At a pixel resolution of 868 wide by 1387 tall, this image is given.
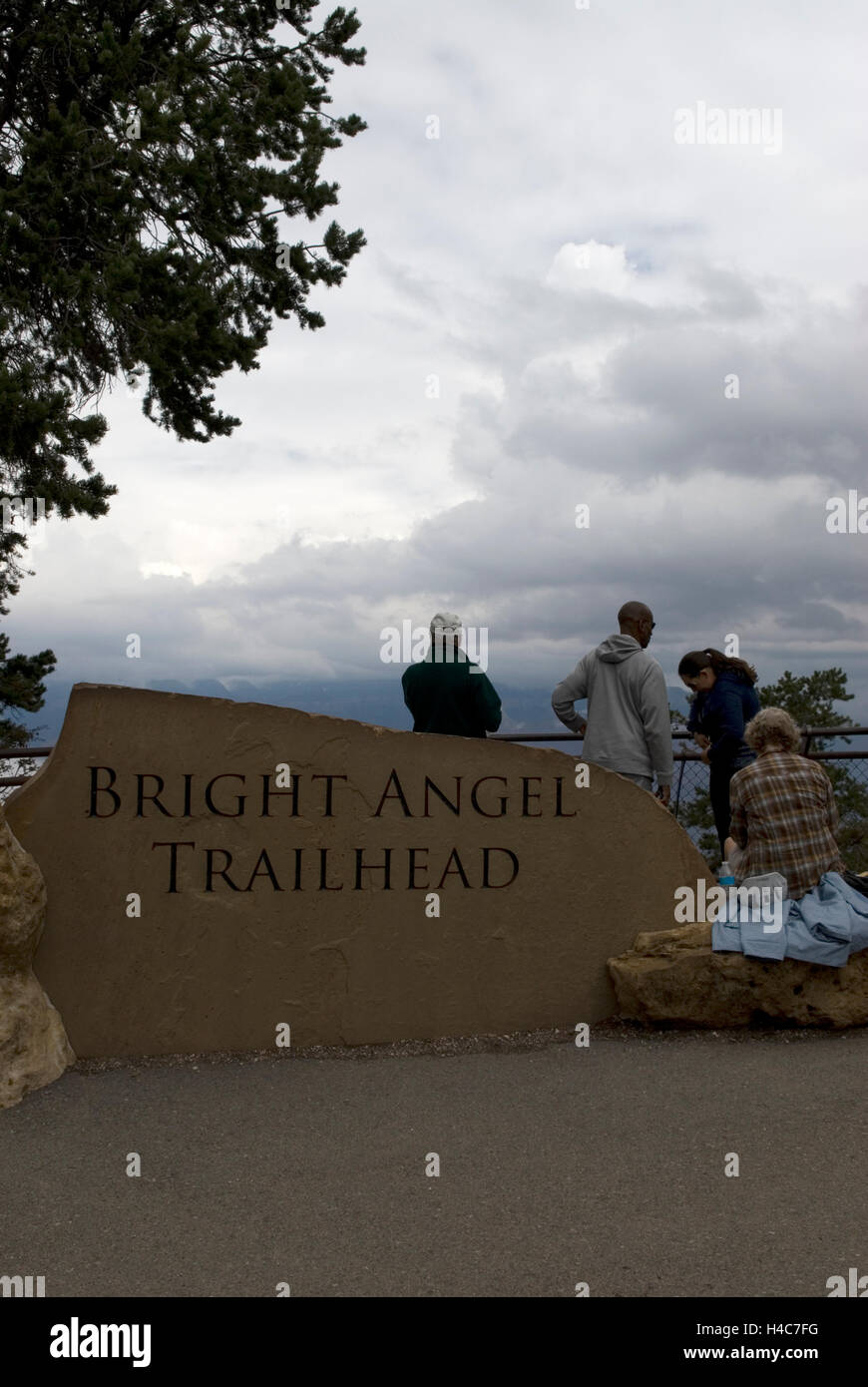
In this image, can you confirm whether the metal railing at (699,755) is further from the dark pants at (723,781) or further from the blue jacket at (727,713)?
the blue jacket at (727,713)

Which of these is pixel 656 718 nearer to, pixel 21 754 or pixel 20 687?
pixel 21 754

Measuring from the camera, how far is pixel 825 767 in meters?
14.5

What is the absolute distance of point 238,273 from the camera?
43.3ft

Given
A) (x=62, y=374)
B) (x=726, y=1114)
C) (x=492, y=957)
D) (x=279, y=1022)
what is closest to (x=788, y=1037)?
(x=726, y=1114)

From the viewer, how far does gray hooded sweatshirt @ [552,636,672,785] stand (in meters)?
6.50

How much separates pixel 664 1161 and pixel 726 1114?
56 centimetres

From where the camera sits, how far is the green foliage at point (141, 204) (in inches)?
446

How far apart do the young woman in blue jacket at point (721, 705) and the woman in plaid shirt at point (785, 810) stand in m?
1.08

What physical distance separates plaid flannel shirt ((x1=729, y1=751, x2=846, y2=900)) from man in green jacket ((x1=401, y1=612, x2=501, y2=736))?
1.47 meters

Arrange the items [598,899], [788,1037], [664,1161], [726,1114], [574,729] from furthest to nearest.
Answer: [574,729] < [598,899] < [788,1037] < [726,1114] < [664,1161]

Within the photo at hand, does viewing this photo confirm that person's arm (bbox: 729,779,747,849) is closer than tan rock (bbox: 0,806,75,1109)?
No

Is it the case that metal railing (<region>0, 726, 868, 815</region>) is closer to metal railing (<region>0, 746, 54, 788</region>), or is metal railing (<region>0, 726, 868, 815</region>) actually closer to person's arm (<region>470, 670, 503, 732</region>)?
metal railing (<region>0, 746, 54, 788</region>)

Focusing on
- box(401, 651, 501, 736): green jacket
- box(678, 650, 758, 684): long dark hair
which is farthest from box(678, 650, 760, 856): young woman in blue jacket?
box(401, 651, 501, 736): green jacket

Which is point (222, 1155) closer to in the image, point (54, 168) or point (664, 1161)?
point (664, 1161)
